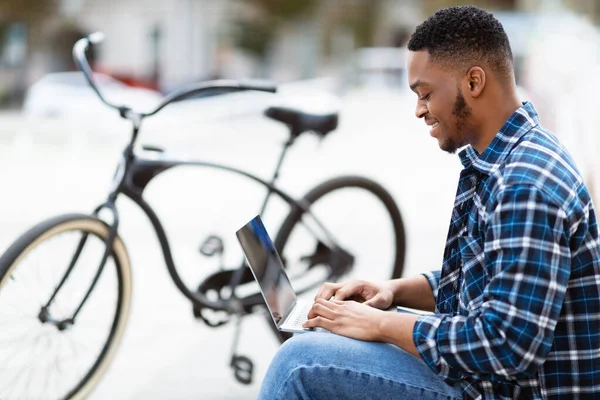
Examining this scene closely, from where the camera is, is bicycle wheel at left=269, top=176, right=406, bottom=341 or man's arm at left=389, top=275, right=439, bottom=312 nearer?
man's arm at left=389, top=275, right=439, bottom=312

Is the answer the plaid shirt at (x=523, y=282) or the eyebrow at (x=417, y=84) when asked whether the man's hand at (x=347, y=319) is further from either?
the eyebrow at (x=417, y=84)

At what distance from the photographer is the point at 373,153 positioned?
43.0 feet

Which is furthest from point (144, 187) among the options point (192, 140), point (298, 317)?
point (192, 140)

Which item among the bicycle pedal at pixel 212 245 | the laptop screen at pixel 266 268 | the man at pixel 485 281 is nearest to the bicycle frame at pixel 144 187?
the bicycle pedal at pixel 212 245

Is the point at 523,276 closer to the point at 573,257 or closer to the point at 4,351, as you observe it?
the point at 573,257

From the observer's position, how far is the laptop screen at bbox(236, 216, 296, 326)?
2.42 m

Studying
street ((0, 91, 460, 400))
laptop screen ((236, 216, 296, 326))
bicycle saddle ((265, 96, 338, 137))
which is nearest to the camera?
laptop screen ((236, 216, 296, 326))

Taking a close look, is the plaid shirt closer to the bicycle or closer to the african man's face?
the african man's face

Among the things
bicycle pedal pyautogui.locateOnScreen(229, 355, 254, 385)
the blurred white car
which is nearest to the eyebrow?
bicycle pedal pyautogui.locateOnScreen(229, 355, 254, 385)

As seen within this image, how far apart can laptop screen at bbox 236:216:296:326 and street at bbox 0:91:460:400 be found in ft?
2.60

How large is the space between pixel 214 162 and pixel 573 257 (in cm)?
181

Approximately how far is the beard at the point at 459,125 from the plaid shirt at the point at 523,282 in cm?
3

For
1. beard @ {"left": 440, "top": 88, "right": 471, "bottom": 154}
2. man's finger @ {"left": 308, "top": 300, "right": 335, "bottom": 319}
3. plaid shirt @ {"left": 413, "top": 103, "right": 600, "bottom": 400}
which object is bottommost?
man's finger @ {"left": 308, "top": 300, "right": 335, "bottom": 319}

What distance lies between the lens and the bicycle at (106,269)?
114 inches
